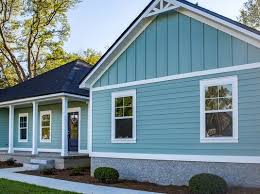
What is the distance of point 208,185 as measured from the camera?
964 centimetres

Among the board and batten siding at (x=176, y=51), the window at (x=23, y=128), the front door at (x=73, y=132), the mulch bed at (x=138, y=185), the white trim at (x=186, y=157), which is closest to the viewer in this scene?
the mulch bed at (x=138, y=185)

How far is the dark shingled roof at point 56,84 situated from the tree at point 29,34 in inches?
592

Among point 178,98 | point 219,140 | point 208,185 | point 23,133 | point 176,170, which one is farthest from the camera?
point 23,133

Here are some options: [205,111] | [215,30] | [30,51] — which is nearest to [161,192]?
[205,111]

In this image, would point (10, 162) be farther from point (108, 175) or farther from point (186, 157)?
point (186, 157)

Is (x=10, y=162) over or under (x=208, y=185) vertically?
under

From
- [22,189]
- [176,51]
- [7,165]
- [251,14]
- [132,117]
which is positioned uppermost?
[251,14]

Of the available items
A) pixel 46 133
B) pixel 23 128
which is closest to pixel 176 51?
pixel 46 133

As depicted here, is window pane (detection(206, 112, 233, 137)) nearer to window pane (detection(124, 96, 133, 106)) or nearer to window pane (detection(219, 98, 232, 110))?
window pane (detection(219, 98, 232, 110))

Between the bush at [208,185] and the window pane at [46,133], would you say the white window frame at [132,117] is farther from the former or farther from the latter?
the window pane at [46,133]

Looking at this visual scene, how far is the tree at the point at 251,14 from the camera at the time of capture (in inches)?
1335

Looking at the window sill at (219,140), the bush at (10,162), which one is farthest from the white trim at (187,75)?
the bush at (10,162)

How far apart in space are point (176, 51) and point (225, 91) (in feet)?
7.19

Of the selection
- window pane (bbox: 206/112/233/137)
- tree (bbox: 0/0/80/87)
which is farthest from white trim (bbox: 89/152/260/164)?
tree (bbox: 0/0/80/87)
